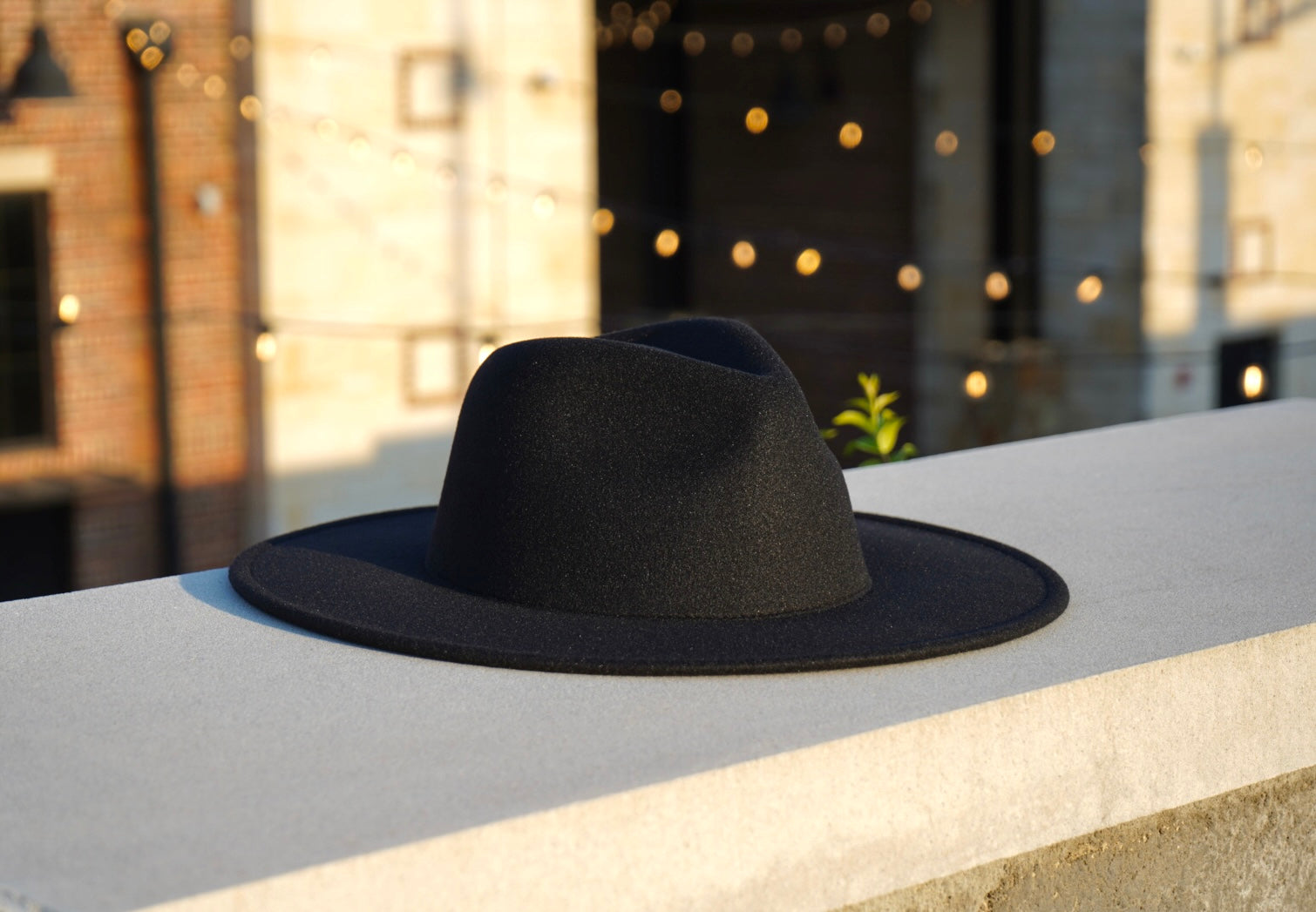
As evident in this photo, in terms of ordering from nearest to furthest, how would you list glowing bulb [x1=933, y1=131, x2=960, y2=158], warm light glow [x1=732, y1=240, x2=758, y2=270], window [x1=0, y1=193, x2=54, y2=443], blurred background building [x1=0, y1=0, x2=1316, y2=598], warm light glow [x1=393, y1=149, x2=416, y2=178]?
window [x1=0, y1=193, x2=54, y2=443] → blurred background building [x1=0, y1=0, x2=1316, y2=598] → warm light glow [x1=393, y1=149, x2=416, y2=178] → glowing bulb [x1=933, y1=131, x2=960, y2=158] → warm light glow [x1=732, y1=240, x2=758, y2=270]

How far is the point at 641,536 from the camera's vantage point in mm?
2654

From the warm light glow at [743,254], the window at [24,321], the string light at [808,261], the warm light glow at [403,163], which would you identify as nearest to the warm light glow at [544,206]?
the warm light glow at [403,163]

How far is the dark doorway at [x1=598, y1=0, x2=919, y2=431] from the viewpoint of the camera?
15727 millimetres

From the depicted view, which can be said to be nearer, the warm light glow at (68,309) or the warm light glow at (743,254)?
the warm light glow at (68,309)

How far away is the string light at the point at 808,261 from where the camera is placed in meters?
15.8

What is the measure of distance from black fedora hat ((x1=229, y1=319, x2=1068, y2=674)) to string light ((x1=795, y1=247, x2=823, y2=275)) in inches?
513

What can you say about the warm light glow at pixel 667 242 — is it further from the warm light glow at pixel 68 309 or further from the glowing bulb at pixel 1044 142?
the warm light glow at pixel 68 309

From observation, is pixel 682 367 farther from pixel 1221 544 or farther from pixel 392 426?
pixel 392 426

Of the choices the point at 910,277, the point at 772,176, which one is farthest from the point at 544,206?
the point at 772,176

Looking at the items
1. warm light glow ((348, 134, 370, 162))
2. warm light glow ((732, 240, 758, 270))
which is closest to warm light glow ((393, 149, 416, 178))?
warm light glow ((348, 134, 370, 162))

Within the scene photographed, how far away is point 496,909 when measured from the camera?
6.31 ft

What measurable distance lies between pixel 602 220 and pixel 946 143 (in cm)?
321

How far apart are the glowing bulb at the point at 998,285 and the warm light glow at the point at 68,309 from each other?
25.6 feet

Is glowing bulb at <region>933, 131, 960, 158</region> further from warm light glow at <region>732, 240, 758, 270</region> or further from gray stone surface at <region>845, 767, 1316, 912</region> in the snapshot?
gray stone surface at <region>845, 767, 1316, 912</region>
